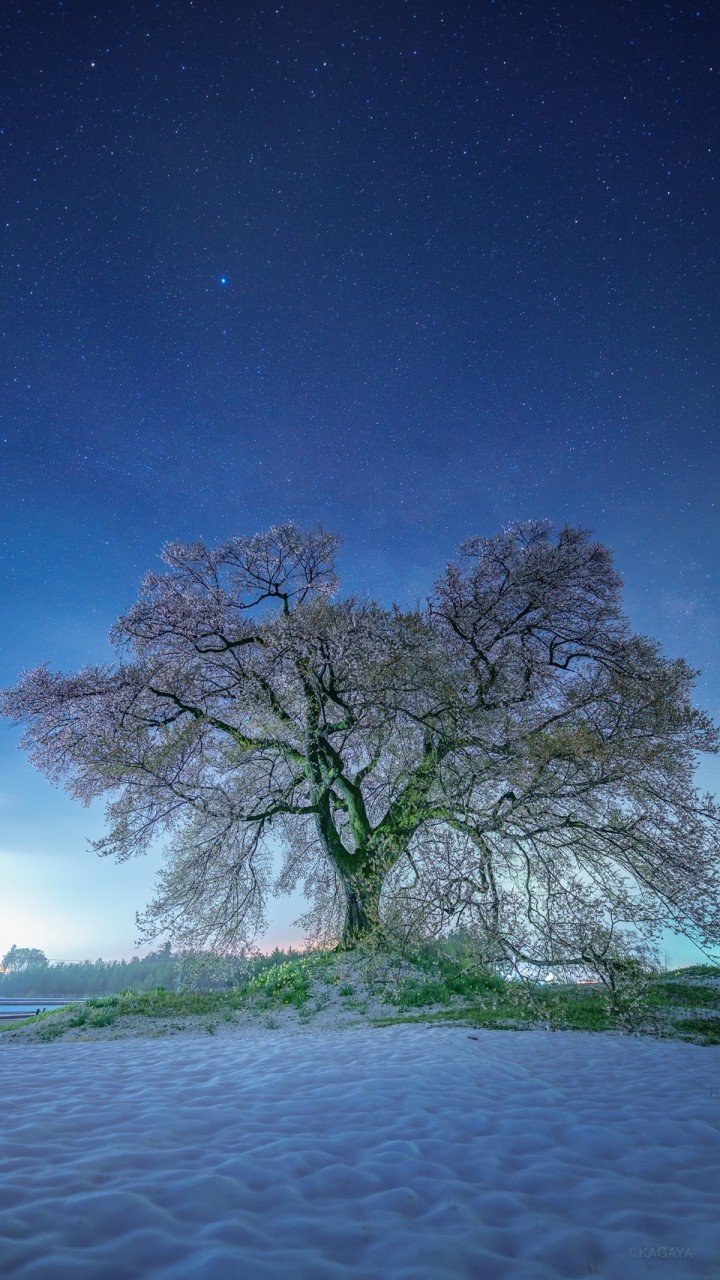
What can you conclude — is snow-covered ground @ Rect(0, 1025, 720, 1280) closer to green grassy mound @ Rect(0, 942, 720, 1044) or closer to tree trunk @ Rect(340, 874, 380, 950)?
green grassy mound @ Rect(0, 942, 720, 1044)

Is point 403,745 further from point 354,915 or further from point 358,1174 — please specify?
point 358,1174

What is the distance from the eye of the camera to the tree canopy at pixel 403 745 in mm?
12820

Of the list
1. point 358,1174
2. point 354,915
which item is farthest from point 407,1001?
point 358,1174

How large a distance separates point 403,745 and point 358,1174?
13.1m

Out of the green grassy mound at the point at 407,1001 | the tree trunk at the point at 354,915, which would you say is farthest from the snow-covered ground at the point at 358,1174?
the tree trunk at the point at 354,915

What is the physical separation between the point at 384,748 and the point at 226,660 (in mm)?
5849

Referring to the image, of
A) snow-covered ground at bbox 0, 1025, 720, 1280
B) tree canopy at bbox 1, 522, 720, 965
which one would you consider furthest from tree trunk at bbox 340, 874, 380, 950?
snow-covered ground at bbox 0, 1025, 720, 1280

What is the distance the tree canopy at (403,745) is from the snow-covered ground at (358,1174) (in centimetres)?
599

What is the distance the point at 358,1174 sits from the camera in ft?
12.4

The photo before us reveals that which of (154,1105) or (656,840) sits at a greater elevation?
(656,840)

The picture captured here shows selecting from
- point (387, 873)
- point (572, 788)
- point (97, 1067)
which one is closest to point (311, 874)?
point (387, 873)

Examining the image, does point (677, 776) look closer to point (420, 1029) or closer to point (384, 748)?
point (384, 748)

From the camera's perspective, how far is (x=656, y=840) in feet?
44.0

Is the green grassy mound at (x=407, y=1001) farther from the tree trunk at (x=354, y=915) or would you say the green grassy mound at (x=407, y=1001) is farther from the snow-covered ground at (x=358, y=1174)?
the snow-covered ground at (x=358, y=1174)
